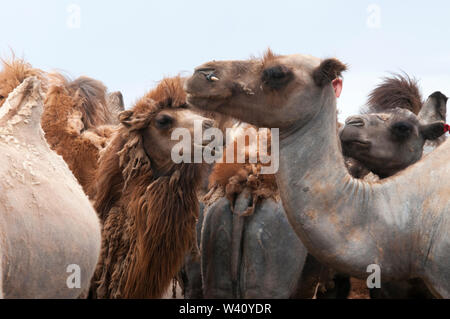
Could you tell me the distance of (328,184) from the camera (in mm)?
3670

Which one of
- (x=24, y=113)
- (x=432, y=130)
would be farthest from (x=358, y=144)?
(x=24, y=113)

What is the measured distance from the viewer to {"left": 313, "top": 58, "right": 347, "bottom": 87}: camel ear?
3688 millimetres

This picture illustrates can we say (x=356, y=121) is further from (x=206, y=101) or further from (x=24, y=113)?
(x=24, y=113)

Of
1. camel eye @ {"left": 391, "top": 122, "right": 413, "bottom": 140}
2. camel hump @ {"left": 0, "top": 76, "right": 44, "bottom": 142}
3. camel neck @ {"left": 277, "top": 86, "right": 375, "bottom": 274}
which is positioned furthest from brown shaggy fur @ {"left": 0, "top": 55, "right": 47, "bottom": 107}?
camel eye @ {"left": 391, "top": 122, "right": 413, "bottom": 140}

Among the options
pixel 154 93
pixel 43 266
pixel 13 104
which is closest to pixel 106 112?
pixel 154 93

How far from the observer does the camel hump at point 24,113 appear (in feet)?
11.5

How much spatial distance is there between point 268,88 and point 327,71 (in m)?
0.36

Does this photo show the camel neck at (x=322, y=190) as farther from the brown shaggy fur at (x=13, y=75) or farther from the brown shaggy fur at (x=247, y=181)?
the brown shaggy fur at (x=13, y=75)

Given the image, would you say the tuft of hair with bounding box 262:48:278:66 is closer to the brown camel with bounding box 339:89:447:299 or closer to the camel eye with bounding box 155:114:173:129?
the brown camel with bounding box 339:89:447:299

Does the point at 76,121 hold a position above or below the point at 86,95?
below

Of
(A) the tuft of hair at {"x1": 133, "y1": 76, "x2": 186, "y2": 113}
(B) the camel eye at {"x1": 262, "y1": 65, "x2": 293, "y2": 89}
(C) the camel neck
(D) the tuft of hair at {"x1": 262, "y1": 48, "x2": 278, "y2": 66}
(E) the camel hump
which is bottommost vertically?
(C) the camel neck

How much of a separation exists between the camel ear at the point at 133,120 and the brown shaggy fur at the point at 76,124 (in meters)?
0.55

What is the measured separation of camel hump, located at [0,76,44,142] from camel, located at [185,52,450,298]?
0.90 meters
